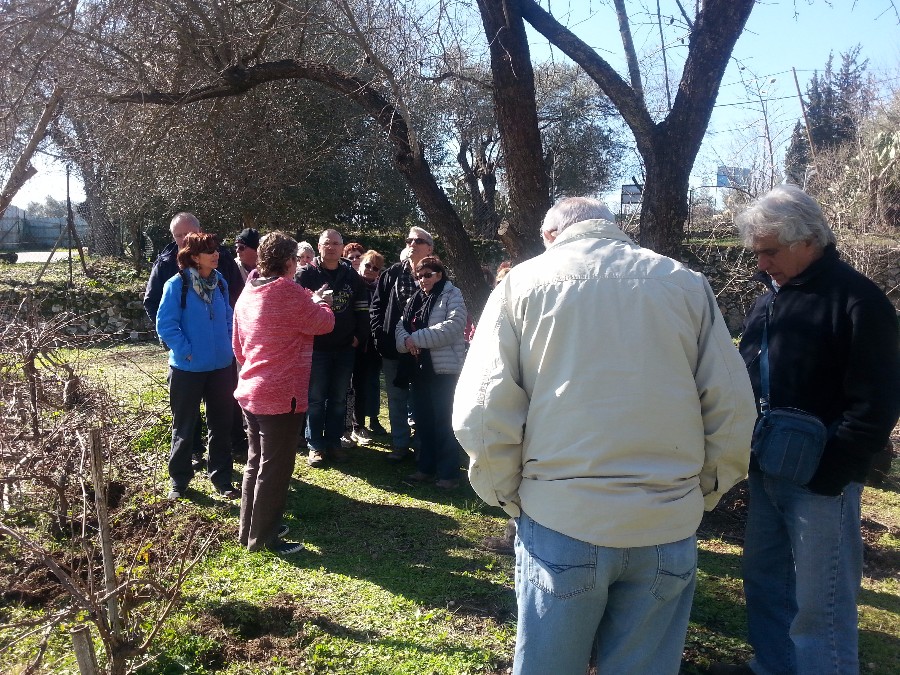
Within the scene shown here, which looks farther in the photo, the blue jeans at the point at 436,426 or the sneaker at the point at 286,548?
the blue jeans at the point at 436,426

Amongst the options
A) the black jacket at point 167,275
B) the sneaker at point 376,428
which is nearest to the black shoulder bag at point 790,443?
the black jacket at point 167,275

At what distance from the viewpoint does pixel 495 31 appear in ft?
16.9

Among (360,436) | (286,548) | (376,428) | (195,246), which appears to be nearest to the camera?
(286,548)

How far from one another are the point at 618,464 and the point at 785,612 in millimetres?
1675

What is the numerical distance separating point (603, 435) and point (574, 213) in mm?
Result: 753

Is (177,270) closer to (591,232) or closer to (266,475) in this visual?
(266,475)

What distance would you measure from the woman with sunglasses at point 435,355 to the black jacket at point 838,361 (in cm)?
296

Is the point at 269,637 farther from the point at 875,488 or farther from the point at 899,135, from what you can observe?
the point at 899,135

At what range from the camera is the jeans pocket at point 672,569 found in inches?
84.3

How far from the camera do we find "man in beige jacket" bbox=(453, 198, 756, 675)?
2088mm

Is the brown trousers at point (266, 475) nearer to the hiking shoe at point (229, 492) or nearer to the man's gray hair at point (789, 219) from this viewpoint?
the hiking shoe at point (229, 492)

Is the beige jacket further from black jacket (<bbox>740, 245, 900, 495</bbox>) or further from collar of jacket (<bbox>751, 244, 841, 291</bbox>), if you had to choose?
collar of jacket (<bbox>751, 244, 841, 291</bbox>)

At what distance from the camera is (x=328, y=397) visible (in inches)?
252

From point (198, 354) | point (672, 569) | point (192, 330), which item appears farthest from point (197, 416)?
point (672, 569)
